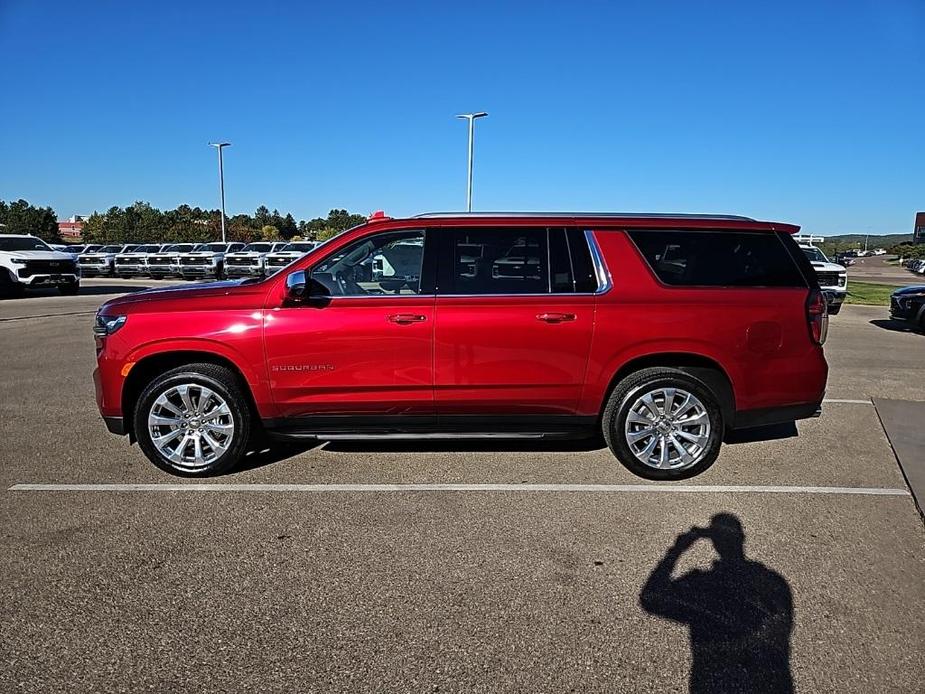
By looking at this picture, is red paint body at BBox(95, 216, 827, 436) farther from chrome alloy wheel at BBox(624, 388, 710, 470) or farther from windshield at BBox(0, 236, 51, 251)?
windshield at BBox(0, 236, 51, 251)

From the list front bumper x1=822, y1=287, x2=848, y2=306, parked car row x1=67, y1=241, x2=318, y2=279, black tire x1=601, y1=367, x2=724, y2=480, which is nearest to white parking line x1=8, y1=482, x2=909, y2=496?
black tire x1=601, y1=367, x2=724, y2=480

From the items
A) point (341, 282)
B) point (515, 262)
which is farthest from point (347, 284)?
point (515, 262)

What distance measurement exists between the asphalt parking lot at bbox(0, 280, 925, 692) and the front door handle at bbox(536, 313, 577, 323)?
44.4 inches

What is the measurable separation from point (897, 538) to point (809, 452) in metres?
1.67

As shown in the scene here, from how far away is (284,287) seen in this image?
4621 millimetres

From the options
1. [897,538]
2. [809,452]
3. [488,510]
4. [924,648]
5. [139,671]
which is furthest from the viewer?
[809,452]

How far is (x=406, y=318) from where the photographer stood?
459 cm

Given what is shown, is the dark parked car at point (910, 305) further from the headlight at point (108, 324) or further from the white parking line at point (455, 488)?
the headlight at point (108, 324)

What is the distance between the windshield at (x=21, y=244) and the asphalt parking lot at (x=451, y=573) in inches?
688

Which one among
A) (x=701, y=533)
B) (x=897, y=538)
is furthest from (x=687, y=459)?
(x=897, y=538)

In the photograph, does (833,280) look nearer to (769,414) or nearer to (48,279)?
(769,414)

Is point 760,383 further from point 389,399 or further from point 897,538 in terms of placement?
point 389,399

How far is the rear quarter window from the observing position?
190 inches

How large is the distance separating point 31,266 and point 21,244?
1410 mm
